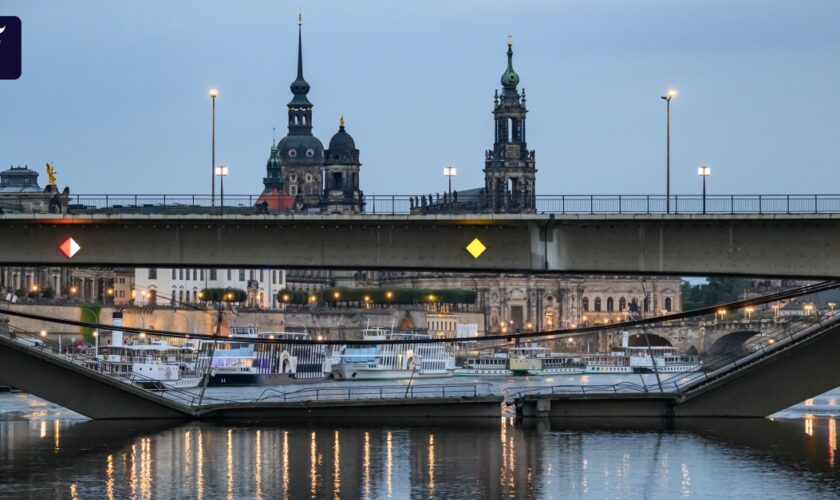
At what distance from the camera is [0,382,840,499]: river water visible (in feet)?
185

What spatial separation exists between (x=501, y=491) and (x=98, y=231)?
60.3 ft

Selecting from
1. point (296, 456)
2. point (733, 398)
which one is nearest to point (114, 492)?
point (296, 456)

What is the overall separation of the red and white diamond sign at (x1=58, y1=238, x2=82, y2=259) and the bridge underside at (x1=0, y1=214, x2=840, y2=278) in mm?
166

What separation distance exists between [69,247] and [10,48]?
26.0ft

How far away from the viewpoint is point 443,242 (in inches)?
2532

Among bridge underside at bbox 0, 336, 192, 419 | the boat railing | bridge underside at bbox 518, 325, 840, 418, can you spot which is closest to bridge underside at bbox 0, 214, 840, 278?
bridge underside at bbox 0, 336, 192, 419

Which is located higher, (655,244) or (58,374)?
(655,244)

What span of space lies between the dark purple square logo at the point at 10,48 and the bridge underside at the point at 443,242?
6375 mm

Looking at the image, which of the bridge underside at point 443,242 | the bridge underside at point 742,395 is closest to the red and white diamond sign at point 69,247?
the bridge underside at point 443,242

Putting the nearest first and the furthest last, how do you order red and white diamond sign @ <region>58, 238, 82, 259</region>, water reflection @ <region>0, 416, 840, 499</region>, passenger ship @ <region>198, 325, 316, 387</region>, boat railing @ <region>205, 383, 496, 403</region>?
water reflection @ <region>0, 416, 840, 499</region> < red and white diamond sign @ <region>58, 238, 82, 259</region> < boat railing @ <region>205, 383, 496, 403</region> < passenger ship @ <region>198, 325, 316, 387</region>

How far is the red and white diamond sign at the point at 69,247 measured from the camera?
212ft

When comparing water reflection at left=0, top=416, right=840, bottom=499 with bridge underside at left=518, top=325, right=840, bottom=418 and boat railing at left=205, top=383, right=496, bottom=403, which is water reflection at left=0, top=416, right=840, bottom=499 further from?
boat railing at left=205, top=383, right=496, bottom=403

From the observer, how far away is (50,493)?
180 feet

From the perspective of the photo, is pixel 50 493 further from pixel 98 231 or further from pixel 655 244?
pixel 655 244
